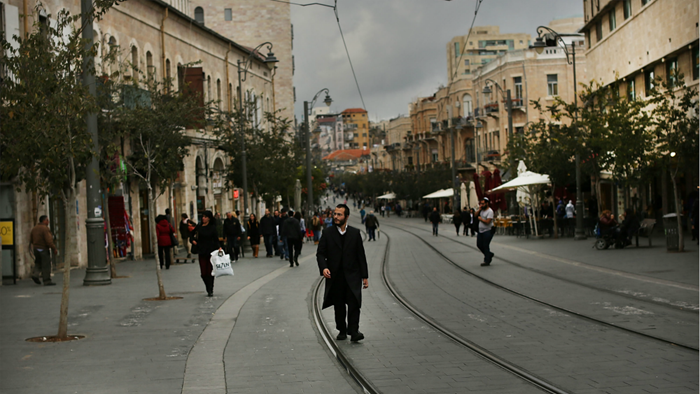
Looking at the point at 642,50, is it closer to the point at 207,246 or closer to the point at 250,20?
the point at 207,246

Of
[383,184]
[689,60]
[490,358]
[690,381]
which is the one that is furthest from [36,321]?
[383,184]

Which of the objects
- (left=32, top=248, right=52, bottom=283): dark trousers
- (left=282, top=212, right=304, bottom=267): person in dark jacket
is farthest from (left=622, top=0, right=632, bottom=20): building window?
(left=32, top=248, right=52, bottom=283): dark trousers

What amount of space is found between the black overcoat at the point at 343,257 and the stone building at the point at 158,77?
749cm

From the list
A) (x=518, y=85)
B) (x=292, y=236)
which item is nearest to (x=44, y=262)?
(x=292, y=236)

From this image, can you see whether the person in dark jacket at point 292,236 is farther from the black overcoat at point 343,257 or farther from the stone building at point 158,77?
the black overcoat at point 343,257

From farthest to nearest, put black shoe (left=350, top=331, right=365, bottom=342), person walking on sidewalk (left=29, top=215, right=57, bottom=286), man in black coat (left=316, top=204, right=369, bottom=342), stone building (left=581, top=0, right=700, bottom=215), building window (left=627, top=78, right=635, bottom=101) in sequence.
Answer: building window (left=627, top=78, right=635, bottom=101)
stone building (left=581, top=0, right=700, bottom=215)
person walking on sidewalk (left=29, top=215, right=57, bottom=286)
man in black coat (left=316, top=204, right=369, bottom=342)
black shoe (left=350, top=331, right=365, bottom=342)

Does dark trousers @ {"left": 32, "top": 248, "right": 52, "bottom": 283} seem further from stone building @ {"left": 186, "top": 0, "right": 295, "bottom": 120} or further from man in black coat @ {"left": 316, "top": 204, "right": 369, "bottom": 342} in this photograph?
stone building @ {"left": 186, "top": 0, "right": 295, "bottom": 120}

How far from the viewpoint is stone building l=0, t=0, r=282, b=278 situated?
67.5 feet

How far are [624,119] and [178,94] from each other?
12.8 meters

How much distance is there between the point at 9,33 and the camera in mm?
19516

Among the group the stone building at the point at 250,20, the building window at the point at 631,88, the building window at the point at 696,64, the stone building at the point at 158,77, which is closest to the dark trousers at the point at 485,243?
the stone building at the point at 158,77

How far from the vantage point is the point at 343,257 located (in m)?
9.59

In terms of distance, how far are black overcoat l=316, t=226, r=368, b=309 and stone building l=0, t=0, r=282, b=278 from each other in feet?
24.6

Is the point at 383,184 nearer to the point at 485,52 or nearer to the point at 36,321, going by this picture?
the point at 485,52
